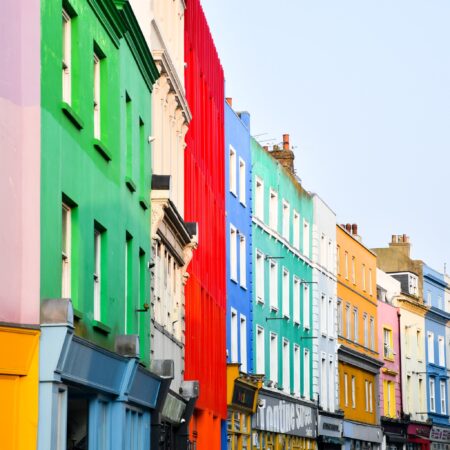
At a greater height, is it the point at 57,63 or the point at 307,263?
the point at 307,263

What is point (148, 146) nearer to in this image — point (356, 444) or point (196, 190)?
point (196, 190)

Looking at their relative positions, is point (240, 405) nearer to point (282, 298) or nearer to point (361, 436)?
point (282, 298)

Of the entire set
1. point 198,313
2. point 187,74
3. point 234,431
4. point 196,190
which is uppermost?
point 187,74

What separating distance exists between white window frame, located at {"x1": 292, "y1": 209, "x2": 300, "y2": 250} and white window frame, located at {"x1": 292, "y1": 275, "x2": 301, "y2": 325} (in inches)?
59.6

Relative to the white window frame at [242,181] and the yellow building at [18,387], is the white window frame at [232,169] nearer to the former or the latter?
the white window frame at [242,181]

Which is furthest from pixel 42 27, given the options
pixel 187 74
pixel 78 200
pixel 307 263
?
pixel 307 263

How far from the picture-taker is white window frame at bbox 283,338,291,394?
55.7 m

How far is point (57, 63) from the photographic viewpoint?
19.2 meters

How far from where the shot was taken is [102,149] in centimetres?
2219

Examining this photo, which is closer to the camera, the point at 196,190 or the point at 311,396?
the point at 196,190

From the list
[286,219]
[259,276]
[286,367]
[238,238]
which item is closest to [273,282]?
[259,276]

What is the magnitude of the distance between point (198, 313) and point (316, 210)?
83.1 feet

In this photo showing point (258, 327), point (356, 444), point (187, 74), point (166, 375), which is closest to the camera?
point (166, 375)

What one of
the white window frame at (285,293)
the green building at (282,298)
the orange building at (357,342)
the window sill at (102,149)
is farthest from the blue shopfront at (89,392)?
the orange building at (357,342)
